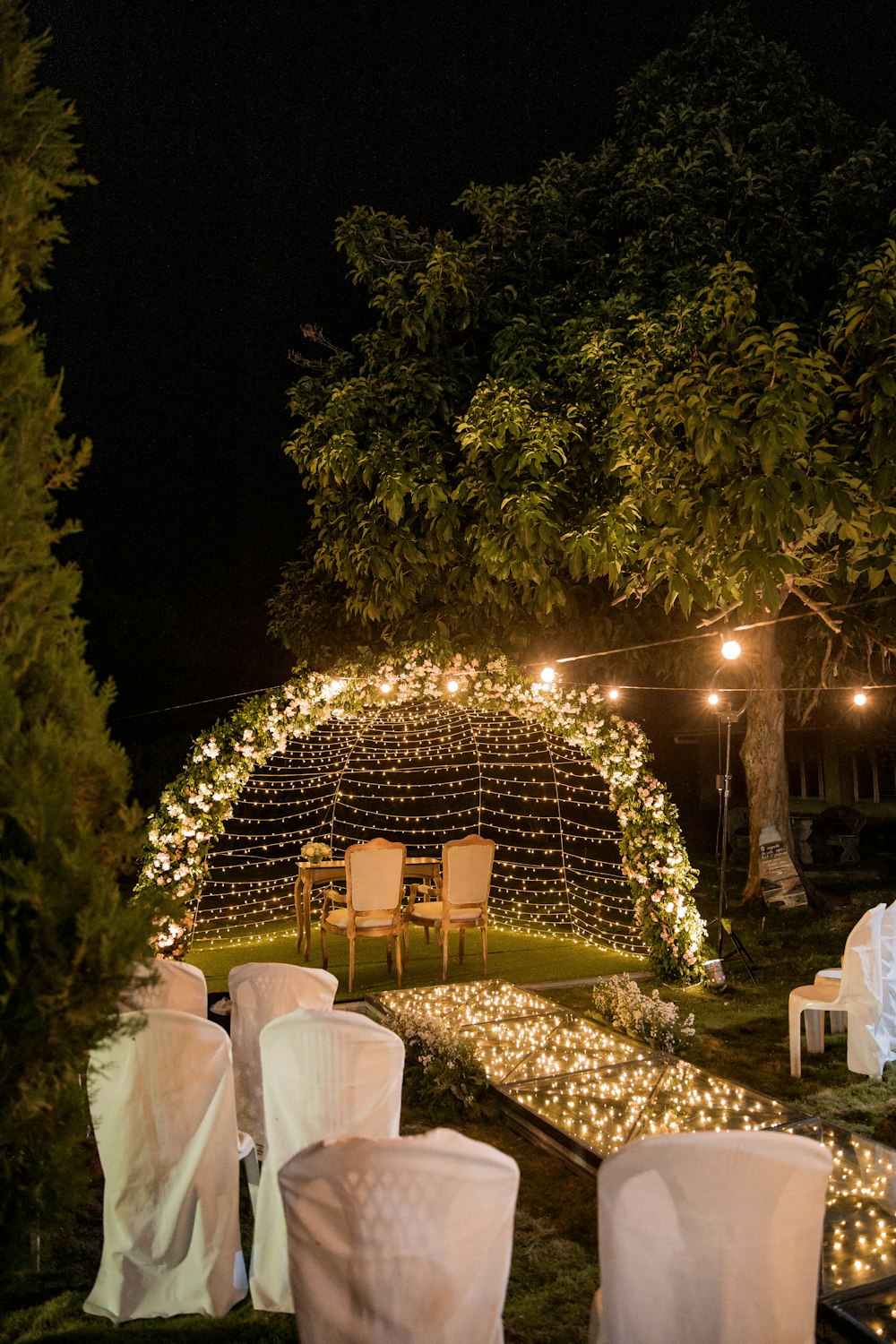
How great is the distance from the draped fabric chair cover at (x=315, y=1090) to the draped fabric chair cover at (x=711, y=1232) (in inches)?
42.2

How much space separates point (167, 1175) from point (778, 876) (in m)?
7.95

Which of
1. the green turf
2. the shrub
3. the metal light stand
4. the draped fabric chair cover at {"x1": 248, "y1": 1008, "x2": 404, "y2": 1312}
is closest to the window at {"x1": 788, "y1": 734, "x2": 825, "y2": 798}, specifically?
the green turf

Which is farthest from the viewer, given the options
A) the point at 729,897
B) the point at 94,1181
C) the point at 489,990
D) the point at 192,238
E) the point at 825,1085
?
the point at 729,897

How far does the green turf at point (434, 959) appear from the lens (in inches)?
313

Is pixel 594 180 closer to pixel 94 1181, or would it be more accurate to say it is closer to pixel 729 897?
pixel 729 897

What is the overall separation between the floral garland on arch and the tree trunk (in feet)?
8.75

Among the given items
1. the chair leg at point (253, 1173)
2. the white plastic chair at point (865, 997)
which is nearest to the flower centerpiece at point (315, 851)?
the white plastic chair at point (865, 997)

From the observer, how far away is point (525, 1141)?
14.7ft

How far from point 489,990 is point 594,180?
719cm

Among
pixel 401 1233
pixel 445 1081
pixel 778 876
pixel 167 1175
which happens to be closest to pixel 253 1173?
pixel 167 1175

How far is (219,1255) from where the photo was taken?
10.2 ft

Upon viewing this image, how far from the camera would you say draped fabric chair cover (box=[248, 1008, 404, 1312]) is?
119 inches

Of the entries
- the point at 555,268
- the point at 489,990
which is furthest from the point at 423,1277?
the point at 555,268

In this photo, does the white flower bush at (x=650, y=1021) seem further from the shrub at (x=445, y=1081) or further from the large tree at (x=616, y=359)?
the large tree at (x=616, y=359)
